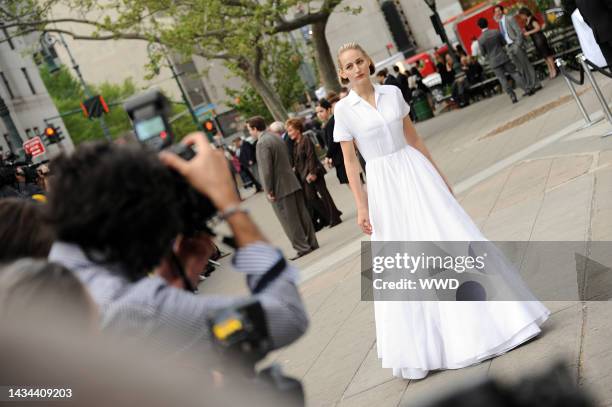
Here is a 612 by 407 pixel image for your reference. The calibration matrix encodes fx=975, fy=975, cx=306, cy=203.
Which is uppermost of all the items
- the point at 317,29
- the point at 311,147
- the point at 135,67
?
the point at 135,67

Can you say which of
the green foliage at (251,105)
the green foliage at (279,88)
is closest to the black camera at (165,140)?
the green foliage at (279,88)

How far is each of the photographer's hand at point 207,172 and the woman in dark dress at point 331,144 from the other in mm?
11183

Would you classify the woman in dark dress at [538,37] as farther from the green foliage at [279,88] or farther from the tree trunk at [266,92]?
the green foliage at [279,88]

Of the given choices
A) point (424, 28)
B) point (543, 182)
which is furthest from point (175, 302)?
point (424, 28)

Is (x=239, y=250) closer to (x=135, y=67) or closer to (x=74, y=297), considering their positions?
(x=74, y=297)

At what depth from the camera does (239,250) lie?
244cm

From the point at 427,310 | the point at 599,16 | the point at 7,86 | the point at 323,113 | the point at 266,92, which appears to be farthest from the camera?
the point at 7,86

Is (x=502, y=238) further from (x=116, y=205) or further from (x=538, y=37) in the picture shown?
(x=538, y=37)

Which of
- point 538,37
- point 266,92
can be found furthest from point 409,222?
point 266,92

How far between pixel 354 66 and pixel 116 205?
13.5 feet

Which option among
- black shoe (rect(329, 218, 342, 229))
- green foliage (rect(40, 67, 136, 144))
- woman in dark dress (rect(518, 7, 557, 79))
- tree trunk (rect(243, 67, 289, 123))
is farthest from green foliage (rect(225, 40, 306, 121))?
green foliage (rect(40, 67, 136, 144))

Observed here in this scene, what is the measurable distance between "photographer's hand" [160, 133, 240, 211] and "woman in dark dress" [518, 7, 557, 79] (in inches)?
845

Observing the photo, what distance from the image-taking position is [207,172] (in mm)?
2379

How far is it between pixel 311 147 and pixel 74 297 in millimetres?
13448
